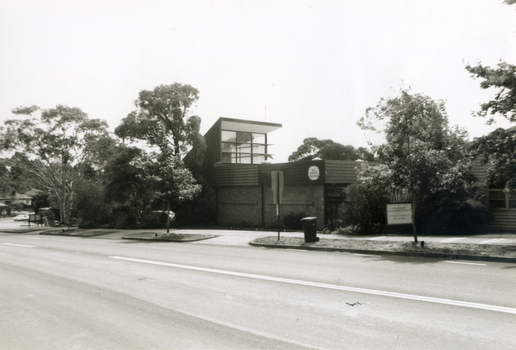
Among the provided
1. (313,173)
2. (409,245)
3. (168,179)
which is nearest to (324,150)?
(313,173)

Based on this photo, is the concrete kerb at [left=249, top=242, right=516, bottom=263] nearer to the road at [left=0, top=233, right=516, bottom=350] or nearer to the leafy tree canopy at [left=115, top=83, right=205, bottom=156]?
the road at [left=0, top=233, right=516, bottom=350]

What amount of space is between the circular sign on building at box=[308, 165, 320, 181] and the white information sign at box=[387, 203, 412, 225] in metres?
8.58

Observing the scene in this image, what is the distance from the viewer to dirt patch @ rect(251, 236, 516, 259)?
11906 millimetres

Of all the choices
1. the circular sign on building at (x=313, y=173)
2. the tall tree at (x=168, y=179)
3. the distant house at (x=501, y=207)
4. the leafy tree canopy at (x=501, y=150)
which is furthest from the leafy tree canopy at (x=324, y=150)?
the leafy tree canopy at (x=501, y=150)

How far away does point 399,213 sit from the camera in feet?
49.3

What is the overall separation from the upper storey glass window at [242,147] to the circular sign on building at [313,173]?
1056 cm

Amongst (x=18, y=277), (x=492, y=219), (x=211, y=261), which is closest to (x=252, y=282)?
(x=211, y=261)

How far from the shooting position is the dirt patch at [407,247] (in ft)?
→ 39.1

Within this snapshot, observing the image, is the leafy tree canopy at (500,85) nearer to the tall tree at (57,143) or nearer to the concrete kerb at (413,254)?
the concrete kerb at (413,254)

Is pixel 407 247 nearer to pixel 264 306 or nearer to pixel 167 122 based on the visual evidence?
pixel 264 306

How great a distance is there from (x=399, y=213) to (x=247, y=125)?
20.3 m

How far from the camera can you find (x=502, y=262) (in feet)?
36.4

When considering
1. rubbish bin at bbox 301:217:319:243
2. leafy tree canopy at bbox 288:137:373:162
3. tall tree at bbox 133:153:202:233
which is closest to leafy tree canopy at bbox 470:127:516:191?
rubbish bin at bbox 301:217:319:243

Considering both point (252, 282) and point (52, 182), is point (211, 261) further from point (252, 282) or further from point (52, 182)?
point (52, 182)
